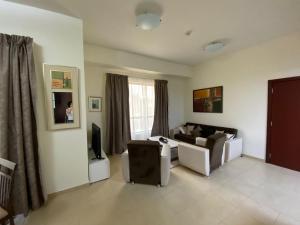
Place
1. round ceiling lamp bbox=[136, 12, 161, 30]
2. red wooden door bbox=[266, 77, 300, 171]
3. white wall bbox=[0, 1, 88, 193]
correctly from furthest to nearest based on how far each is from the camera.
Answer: red wooden door bbox=[266, 77, 300, 171] < round ceiling lamp bbox=[136, 12, 161, 30] < white wall bbox=[0, 1, 88, 193]

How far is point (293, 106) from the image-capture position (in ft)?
10.3

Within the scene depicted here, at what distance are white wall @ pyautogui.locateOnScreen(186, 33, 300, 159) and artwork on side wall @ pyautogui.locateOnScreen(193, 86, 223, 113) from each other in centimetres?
16

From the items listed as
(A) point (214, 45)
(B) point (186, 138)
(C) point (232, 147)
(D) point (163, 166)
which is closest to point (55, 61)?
(D) point (163, 166)

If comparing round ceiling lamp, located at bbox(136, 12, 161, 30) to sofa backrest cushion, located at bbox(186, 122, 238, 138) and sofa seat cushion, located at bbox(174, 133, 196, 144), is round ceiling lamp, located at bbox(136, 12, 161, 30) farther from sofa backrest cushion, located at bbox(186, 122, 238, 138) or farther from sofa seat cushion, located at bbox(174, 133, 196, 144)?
sofa backrest cushion, located at bbox(186, 122, 238, 138)

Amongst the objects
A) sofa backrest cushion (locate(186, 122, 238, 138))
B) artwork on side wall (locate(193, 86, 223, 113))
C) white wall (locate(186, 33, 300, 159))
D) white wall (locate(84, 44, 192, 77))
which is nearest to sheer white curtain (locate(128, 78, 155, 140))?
white wall (locate(84, 44, 192, 77))

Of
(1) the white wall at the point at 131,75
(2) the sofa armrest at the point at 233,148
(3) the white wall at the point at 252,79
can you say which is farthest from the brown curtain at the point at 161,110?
(2) the sofa armrest at the point at 233,148

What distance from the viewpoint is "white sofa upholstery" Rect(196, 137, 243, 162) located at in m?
3.51

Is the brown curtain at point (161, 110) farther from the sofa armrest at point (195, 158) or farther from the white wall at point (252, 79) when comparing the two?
the sofa armrest at point (195, 158)

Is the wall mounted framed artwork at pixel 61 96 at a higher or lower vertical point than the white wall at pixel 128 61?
lower

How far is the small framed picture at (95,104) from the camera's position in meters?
4.03

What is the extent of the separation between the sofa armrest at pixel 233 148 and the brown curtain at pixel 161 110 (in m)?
2.19

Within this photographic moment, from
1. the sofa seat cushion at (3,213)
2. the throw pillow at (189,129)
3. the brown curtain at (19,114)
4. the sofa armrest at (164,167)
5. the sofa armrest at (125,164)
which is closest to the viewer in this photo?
the sofa seat cushion at (3,213)

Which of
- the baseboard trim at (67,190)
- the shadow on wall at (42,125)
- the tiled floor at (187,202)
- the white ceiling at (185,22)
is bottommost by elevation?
the tiled floor at (187,202)

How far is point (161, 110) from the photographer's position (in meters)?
5.25
